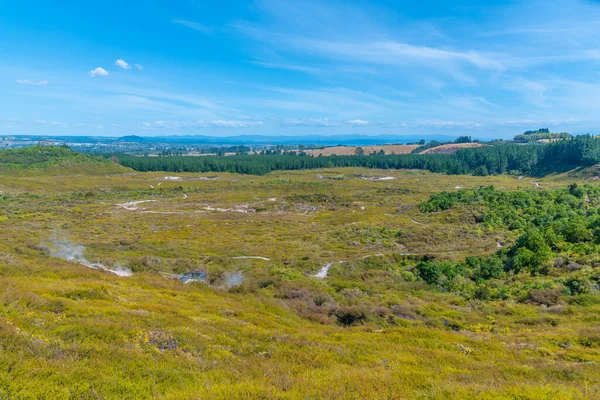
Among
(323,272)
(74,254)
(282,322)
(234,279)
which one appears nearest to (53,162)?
(74,254)

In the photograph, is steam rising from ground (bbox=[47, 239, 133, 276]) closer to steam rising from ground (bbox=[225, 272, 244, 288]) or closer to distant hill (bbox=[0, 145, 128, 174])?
steam rising from ground (bbox=[225, 272, 244, 288])

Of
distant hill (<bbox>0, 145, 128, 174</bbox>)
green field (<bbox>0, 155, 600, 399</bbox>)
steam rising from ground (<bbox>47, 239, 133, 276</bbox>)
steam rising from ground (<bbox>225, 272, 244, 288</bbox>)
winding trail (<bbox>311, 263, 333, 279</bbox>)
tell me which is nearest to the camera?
green field (<bbox>0, 155, 600, 399</bbox>)

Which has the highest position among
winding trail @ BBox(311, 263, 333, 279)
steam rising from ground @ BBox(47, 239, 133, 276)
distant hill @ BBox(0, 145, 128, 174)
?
distant hill @ BBox(0, 145, 128, 174)

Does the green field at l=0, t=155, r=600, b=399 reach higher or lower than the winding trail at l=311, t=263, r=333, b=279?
higher

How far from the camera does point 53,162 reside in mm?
151000

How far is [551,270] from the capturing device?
1150 inches

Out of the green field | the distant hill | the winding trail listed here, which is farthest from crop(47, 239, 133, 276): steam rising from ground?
the distant hill

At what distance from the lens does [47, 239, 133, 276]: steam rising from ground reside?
29.0 metres

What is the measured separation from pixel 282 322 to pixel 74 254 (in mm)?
26075

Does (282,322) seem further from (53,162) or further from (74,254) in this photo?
(53,162)

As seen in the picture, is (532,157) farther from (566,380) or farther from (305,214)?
(566,380)

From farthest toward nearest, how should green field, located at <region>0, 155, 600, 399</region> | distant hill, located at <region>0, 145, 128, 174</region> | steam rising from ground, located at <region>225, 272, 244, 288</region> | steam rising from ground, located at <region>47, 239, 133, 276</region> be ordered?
distant hill, located at <region>0, 145, 128, 174</region> < steam rising from ground, located at <region>47, 239, 133, 276</region> < steam rising from ground, located at <region>225, 272, 244, 288</region> < green field, located at <region>0, 155, 600, 399</region>

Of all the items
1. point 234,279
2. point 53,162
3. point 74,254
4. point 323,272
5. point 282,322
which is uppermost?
point 53,162

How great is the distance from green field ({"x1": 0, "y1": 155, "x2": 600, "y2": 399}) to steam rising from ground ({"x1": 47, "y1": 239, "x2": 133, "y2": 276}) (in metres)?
0.39
